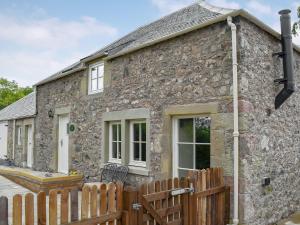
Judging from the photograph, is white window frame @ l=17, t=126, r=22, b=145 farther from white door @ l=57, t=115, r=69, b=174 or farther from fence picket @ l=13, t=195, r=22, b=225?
fence picket @ l=13, t=195, r=22, b=225

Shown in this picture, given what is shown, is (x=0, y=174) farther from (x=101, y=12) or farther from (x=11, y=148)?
(x=101, y=12)

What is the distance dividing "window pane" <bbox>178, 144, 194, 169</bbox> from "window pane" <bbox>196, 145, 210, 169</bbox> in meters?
0.14

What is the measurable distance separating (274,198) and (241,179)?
4.56 ft

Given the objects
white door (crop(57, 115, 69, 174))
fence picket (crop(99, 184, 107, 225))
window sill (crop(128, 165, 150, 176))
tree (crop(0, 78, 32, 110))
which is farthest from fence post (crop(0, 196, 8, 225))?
tree (crop(0, 78, 32, 110))

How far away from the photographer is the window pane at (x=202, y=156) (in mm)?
6254

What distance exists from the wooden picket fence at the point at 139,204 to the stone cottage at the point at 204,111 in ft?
1.61

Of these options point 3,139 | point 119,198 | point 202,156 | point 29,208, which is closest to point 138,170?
point 202,156

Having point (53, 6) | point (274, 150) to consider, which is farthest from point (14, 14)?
point (274, 150)

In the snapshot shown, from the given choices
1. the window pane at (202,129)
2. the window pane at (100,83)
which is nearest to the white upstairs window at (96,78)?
the window pane at (100,83)

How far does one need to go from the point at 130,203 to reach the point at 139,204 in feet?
0.52

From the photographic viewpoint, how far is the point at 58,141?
449 inches

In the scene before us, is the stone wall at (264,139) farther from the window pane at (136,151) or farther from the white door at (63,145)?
the white door at (63,145)

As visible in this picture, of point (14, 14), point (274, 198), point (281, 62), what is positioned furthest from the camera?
point (14, 14)

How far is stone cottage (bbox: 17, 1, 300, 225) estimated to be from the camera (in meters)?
5.60
